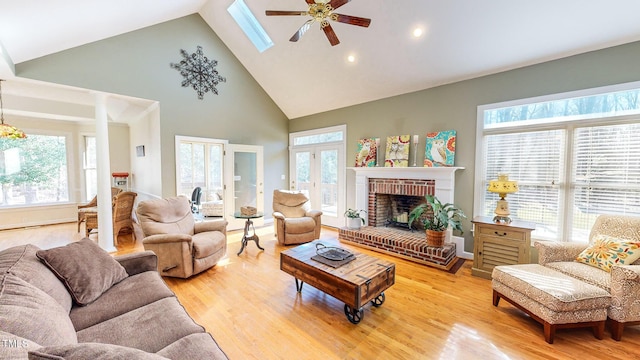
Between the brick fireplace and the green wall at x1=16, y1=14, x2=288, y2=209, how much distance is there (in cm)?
251

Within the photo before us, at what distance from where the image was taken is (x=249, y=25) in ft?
15.3

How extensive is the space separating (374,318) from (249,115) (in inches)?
190

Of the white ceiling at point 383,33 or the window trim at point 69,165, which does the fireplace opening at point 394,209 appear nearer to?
the white ceiling at point 383,33

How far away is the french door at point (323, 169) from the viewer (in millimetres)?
5508

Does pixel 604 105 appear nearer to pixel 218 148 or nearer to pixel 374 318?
pixel 374 318

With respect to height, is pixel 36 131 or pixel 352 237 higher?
pixel 36 131

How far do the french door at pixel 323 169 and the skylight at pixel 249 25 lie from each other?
2109 millimetres

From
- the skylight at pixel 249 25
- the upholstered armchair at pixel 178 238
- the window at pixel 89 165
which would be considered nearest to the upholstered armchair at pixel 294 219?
the upholstered armchair at pixel 178 238

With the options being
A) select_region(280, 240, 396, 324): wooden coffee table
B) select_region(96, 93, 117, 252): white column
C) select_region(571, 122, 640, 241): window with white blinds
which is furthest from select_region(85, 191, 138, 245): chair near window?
select_region(571, 122, 640, 241): window with white blinds

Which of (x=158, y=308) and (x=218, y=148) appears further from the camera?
(x=218, y=148)

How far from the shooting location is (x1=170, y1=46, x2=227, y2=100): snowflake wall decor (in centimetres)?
457

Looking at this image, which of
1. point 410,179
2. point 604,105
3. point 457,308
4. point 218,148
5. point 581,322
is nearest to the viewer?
point 581,322

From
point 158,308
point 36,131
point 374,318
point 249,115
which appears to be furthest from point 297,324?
point 36,131

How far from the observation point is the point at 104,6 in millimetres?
2881
